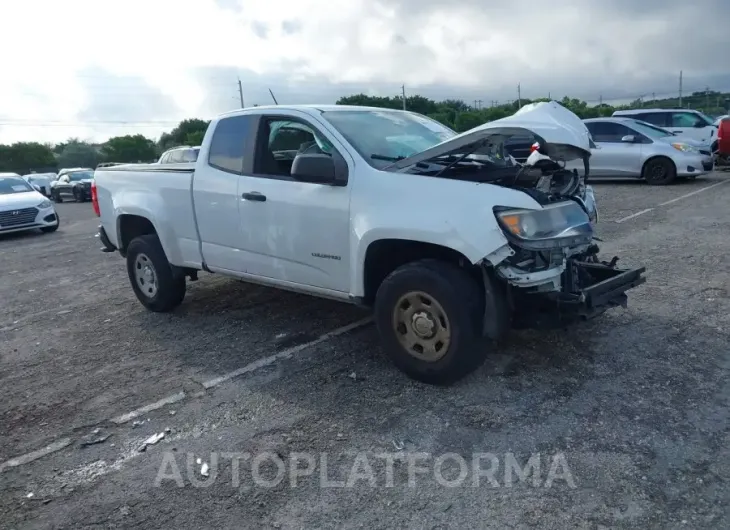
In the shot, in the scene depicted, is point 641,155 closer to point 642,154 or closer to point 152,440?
point 642,154

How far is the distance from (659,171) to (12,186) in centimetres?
1580

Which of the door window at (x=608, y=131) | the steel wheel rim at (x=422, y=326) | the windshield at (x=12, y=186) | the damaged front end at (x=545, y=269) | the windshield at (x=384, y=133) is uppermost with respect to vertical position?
the windshield at (x=384, y=133)

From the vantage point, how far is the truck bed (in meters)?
5.79

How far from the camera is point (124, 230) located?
667cm

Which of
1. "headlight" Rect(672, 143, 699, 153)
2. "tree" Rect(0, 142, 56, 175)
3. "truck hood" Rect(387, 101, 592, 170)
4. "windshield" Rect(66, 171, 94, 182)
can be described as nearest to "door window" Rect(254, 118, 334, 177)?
"truck hood" Rect(387, 101, 592, 170)

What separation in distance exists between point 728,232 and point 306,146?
6383 millimetres

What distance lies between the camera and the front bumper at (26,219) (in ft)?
46.5

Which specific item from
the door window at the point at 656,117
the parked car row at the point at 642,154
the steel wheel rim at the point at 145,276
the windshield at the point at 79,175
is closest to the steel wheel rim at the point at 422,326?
the steel wheel rim at the point at 145,276

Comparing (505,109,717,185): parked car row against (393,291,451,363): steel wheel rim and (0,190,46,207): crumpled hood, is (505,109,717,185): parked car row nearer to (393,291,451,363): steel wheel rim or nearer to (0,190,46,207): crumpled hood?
(393,291,451,363): steel wheel rim

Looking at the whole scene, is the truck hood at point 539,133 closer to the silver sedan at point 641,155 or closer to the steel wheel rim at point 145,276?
the steel wheel rim at point 145,276

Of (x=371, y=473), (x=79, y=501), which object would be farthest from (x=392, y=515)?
(x=79, y=501)

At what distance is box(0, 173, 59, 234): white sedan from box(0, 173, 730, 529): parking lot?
29.0ft

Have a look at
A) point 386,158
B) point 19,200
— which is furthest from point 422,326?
point 19,200

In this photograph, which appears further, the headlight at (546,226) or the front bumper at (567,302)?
the front bumper at (567,302)
